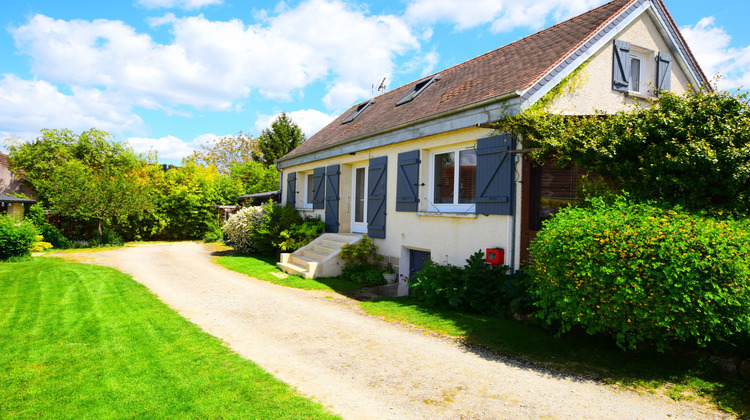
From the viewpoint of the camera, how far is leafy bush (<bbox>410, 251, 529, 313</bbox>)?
6512 millimetres

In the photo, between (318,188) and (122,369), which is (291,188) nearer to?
(318,188)

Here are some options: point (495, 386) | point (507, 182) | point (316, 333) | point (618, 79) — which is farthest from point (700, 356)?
point (618, 79)

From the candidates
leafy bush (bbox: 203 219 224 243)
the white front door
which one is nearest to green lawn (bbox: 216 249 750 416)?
the white front door

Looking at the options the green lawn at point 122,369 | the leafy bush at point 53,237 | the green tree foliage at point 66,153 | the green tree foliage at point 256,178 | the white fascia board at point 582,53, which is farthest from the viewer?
the green tree foliage at point 256,178

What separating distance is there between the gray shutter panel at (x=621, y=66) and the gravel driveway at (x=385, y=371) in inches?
272

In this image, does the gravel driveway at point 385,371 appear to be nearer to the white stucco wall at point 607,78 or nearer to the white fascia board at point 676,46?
the white stucco wall at point 607,78

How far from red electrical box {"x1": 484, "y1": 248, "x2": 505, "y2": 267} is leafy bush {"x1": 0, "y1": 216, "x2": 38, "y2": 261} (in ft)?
46.8

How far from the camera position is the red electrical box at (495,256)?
7273mm

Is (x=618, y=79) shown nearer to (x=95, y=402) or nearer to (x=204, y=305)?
(x=204, y=305)

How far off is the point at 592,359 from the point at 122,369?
5.05 m

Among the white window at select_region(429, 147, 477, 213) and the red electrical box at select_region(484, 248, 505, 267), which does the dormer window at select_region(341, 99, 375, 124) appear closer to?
the white window at select_region(429, 147, 477, 213)

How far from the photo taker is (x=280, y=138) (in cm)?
3475

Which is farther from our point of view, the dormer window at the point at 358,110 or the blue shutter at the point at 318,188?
the dormer window at the point at 358,110

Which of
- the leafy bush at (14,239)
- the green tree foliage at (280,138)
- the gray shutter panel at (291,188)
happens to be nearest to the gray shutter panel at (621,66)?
the gray shutter panel at (291,188)
